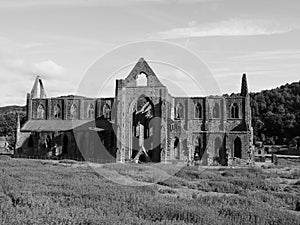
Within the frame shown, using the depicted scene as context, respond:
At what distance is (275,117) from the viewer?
96562mm

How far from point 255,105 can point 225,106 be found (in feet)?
155

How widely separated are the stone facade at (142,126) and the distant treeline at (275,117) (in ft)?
111

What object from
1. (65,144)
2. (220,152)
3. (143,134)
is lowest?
(220,152)

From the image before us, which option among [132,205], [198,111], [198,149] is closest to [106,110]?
[198,111]

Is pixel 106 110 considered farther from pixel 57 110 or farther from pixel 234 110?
pixel 234 110

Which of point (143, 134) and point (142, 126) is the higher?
point (142, 126)

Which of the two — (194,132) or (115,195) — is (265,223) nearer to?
(115,195)

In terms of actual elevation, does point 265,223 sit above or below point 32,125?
below

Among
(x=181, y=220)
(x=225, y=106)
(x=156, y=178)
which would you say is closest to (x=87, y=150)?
(x=225, y=106)

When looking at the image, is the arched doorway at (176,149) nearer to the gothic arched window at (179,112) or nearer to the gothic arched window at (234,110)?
the gothic arched window at (179,112)

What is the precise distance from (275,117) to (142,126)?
50.8 meters

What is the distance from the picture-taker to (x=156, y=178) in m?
28.5

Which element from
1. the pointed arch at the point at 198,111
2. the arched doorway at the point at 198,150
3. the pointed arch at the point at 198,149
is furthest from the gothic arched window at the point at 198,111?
the arched doorway at the point at 198,150

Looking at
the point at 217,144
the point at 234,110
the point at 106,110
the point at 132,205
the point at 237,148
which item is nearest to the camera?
the point at 132,205
